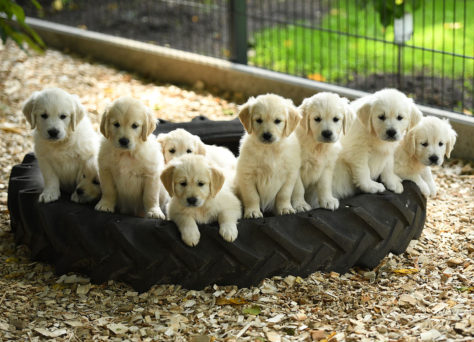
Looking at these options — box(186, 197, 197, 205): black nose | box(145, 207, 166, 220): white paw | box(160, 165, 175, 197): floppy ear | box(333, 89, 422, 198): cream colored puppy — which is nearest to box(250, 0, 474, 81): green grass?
box(333, 89, 422, 198): cream colored puppy

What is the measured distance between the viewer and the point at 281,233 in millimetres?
4996

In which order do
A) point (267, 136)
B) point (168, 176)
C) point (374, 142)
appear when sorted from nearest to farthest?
point (168, 176) < point (267, 136) < point (374, 142)

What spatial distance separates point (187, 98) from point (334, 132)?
4.44m

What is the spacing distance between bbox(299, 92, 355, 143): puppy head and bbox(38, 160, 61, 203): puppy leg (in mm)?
1943

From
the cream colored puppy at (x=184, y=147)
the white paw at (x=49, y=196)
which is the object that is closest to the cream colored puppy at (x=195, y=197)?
the cream colored puppy at (x=184, y=147)

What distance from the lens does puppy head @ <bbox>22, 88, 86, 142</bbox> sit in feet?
17.8

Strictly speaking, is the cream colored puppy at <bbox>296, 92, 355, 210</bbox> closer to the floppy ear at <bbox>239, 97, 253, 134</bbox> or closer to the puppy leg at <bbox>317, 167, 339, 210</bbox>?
the puppy leg at <bbox>317, 167, 339, 210</bbox>

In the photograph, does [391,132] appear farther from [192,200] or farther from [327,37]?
[327,37]

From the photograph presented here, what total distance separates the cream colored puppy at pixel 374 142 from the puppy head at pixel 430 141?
0.16 metres

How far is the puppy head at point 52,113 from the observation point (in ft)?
17.8

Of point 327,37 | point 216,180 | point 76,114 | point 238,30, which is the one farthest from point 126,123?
point 327,37

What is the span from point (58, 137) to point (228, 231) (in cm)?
153

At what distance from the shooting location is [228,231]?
193 inches

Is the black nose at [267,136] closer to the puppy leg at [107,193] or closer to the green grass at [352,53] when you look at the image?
the puppy leg at [107,193]
